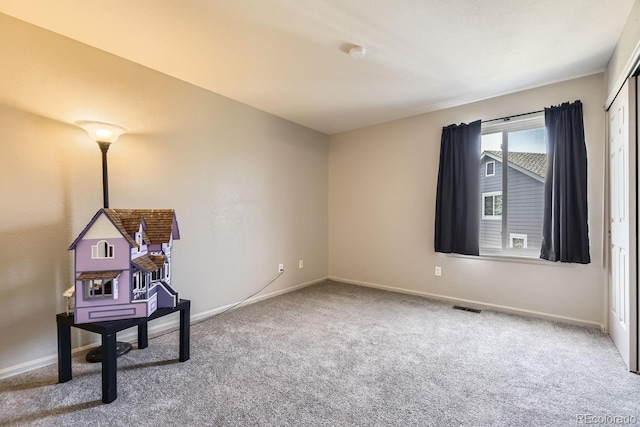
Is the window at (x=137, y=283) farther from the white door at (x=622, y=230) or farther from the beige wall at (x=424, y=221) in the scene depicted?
the white door at (x=622, y=230)

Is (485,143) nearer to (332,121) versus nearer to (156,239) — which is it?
(332,121)

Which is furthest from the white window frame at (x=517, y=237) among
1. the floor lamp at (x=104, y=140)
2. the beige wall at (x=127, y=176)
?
the floor lamp at (x=104, y=140)

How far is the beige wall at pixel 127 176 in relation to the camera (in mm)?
1995

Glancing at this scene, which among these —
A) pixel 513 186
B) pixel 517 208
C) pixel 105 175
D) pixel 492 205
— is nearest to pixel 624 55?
pixel 513 186

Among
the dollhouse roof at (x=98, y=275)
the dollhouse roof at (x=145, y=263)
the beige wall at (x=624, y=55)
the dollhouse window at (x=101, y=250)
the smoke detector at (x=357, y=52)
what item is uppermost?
the smoke detector at (x=357, y=52)

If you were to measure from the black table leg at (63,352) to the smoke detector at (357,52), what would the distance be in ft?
8.88

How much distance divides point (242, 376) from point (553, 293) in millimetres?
3007

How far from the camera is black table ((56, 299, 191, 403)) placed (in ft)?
5.44

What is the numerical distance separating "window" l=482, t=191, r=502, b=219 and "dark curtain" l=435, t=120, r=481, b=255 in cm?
14

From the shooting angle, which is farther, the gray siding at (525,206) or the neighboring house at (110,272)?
the gray siding at (525,206)

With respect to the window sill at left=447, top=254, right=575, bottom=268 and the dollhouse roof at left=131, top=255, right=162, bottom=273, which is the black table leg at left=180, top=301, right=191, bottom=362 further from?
the window sill at left=447, top=254, right=575, bottom=268

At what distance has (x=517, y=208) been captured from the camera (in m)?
3.22

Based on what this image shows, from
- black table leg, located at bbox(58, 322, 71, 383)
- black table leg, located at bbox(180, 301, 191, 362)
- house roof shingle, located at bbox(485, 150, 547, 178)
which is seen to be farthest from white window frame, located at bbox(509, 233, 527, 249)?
black table leg, located at bbox(58, 322, 71, 383)

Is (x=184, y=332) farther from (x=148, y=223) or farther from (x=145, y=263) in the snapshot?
(x=148, y=223)
